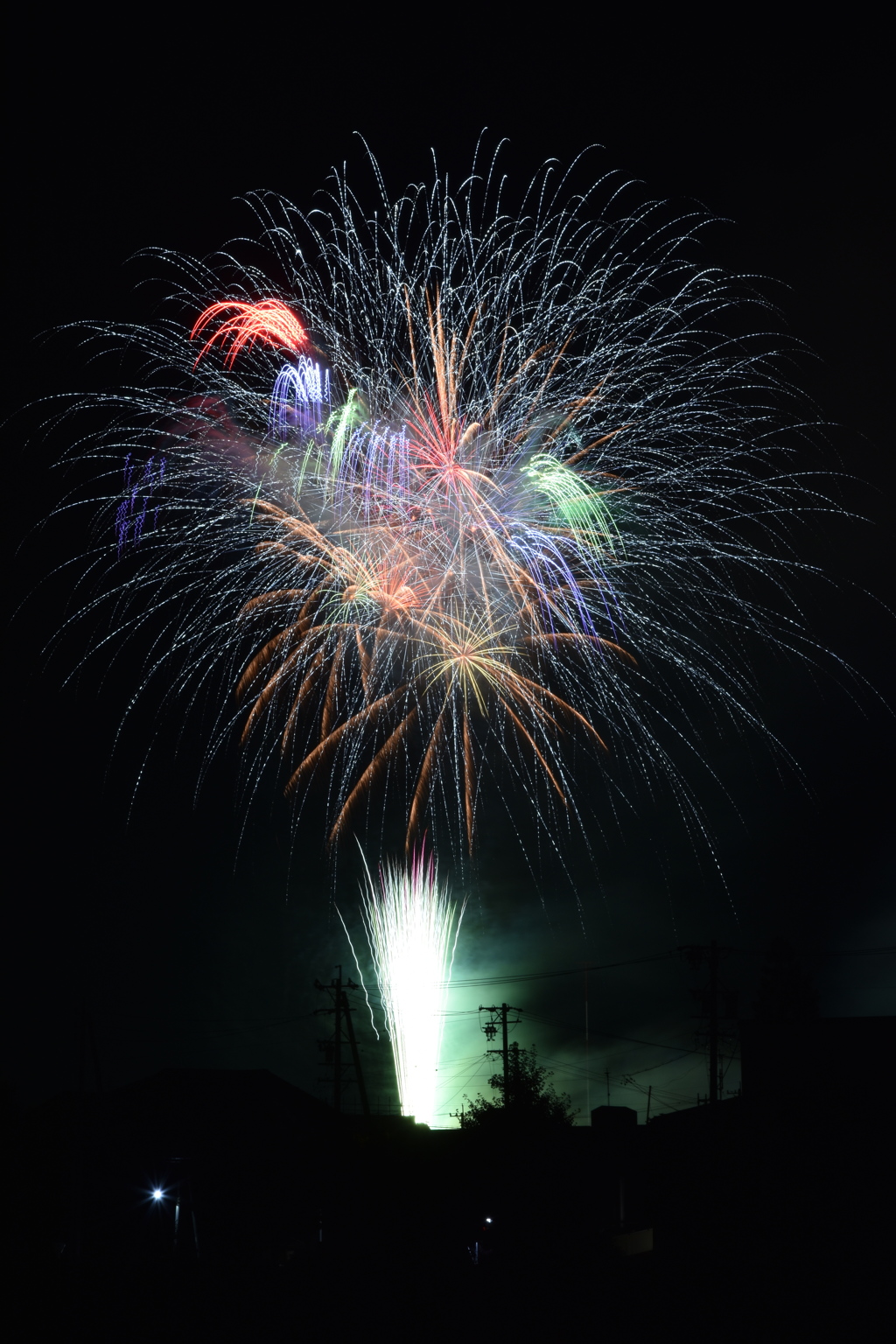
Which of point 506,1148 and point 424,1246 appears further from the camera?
point 506,1148

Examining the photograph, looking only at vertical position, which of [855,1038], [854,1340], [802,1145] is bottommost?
[854,1340]

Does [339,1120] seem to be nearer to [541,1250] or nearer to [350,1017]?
[350,1017]

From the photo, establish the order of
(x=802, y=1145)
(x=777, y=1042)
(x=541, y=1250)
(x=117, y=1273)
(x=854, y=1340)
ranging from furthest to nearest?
(x=541, y=1250) → (x=777, y=1042) → (x=802, y=1145) → (x=117, y=1273) → (x=854, y=1340)

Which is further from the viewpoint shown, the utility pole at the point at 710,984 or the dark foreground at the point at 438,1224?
the utility pole at the point at 710,984

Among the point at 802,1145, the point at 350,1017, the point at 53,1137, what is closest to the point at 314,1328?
the point at 802,1145

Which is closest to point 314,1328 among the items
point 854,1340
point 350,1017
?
point 854,1340

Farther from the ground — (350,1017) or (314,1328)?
(350,1017)

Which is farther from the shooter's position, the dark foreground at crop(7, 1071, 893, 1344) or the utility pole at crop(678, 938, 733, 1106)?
the utility pole at crop(678, 938, 733, 1106)

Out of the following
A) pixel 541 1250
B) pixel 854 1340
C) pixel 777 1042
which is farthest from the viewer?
pixel 541 1250

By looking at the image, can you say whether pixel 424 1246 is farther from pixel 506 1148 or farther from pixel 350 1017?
pixel 506 1148
